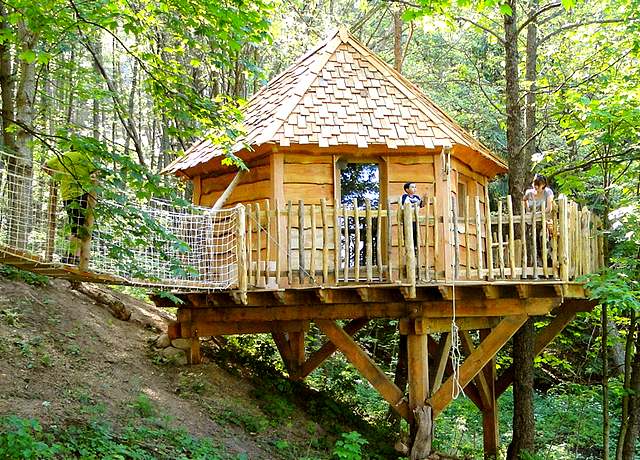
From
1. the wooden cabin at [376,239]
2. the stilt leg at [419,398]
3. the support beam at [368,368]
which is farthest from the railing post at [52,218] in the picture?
the stilt leg at [419,398]

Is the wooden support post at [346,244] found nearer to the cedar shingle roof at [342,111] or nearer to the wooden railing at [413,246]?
the wooden railing at [413,246]

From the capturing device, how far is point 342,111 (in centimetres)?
1035

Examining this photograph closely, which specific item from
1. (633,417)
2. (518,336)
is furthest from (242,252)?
(633,417)

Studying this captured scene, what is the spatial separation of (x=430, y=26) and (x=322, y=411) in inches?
262

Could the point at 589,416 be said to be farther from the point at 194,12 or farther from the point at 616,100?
the point at 194,12

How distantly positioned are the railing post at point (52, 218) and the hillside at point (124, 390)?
1.79 meters

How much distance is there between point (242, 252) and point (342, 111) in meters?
3.13

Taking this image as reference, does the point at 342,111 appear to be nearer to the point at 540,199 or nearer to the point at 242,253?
the point at 242,253

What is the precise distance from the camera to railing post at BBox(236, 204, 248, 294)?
28.1ft

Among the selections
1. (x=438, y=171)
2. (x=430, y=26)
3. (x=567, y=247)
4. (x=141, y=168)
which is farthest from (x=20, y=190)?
(x=567, y=247)

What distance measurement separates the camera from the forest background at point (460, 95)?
655 cm

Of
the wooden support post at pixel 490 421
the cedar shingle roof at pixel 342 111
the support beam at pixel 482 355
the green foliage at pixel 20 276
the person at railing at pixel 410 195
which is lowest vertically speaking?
the wooden support post at pixel 490 421

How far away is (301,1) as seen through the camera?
1877cm

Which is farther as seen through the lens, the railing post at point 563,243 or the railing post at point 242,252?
the railing post at point 242,252
